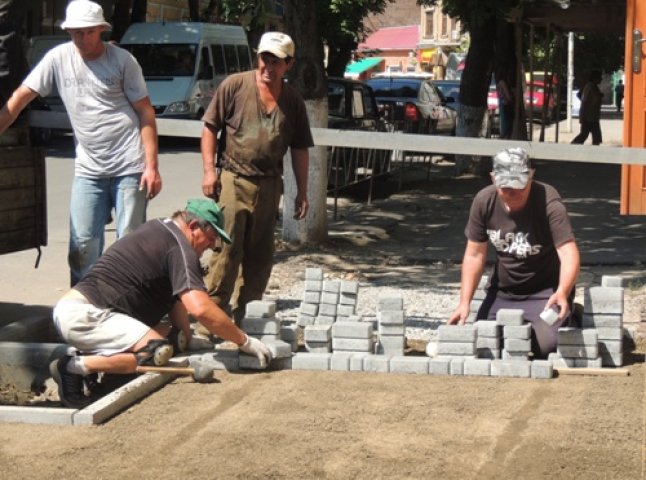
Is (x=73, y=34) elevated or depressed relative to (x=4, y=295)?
elevated

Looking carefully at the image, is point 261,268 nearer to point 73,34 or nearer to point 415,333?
point 415,333

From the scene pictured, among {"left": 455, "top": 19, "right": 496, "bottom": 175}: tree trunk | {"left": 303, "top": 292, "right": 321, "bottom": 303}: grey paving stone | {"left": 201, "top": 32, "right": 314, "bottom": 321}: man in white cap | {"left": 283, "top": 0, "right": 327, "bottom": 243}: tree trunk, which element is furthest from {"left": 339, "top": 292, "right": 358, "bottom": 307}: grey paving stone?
{"left": 455, "top": 19, "right": 496, "bottom": 175}: tree trunk

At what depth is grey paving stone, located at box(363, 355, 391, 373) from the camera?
247 inches

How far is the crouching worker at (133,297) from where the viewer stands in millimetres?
5805

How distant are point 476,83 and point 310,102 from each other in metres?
9.06

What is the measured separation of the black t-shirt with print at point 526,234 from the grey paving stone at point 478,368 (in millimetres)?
623

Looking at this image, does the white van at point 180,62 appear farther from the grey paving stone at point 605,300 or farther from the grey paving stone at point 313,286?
the grey paving stone at point 605,300

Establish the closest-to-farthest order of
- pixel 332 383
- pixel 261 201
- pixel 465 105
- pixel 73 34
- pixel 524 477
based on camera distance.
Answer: pixel 524 477 < pixel 332 383 < pixel 73 34 < pixel 261 201 < pixel 465 105

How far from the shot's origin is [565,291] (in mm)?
6109

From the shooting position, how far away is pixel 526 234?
6.39 metres

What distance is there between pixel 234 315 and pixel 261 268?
360 millimetres

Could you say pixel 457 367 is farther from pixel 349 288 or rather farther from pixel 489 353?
pixel 349 288

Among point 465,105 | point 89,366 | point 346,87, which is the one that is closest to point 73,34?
point 89,366

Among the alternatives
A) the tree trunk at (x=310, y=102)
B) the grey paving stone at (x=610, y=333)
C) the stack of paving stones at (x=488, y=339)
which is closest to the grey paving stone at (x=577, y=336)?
the grey paving stone at (x=610, y=333)
